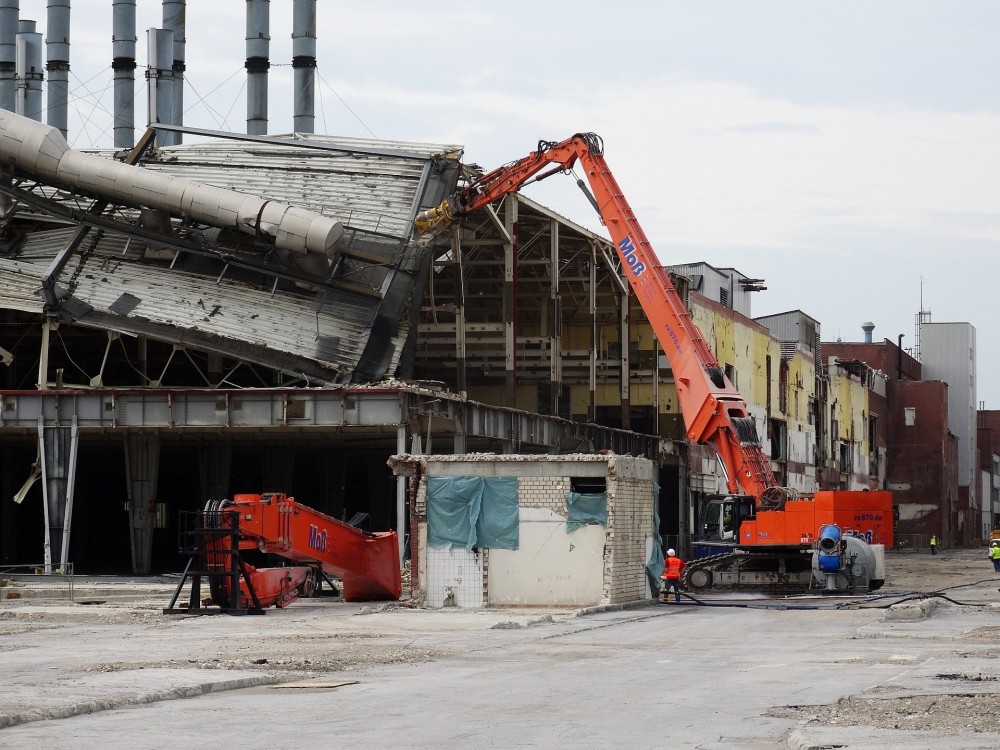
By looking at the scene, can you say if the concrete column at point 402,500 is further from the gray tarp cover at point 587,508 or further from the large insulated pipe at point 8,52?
the large insulated pipe at point 8,52

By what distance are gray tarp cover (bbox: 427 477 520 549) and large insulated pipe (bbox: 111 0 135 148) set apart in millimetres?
55128

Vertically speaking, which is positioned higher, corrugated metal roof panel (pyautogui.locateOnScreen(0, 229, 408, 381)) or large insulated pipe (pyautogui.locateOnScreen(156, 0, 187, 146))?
large insulated pipe (pyautogui.locateOnScreen(156, 0, 187, 146))

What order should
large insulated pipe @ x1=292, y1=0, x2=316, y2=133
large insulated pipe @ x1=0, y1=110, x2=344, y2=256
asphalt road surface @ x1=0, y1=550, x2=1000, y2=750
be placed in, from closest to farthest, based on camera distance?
asphalt road surface @ x1=0, y1=550, x2=1000, y2=750, large insulated pipe @ x1=0, y1=110, x2=344, y2=256, large insulated pipe @ x1=292, y1=0, x2=316, y2=133

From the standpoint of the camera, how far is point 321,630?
25.0 metres

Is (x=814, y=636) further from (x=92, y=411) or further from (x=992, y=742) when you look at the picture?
(x=92, y=411)

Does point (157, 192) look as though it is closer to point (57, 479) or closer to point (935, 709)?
point (57, 479)

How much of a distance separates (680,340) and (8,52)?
2286 inches

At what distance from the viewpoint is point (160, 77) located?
78.8 m

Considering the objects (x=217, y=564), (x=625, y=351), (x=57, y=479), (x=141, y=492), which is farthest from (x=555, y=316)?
(x=217, y=564)

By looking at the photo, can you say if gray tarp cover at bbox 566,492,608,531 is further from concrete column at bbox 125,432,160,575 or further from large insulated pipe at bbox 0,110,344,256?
concrete column at bbox 125,432,160,575

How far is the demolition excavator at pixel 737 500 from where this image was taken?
37.5 meters

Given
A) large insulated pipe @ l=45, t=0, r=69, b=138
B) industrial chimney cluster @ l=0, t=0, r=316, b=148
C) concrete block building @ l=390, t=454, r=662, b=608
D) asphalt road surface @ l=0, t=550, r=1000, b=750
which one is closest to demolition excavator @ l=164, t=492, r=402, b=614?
asphalt road surface @ l=0, t=550, r=1000, b=750

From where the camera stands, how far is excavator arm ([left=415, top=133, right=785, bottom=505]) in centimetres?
3772

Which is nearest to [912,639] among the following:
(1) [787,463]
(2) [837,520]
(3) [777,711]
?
(3) [777,711]
